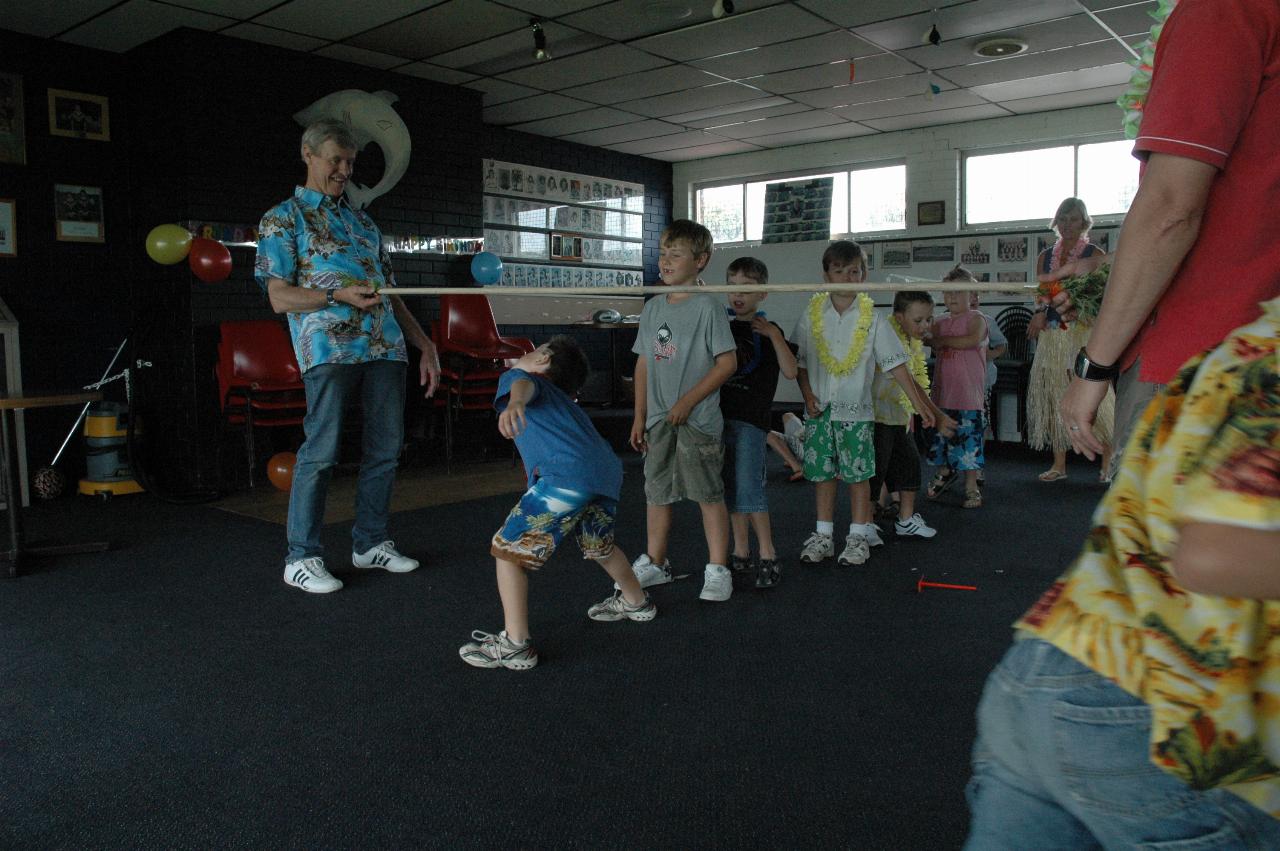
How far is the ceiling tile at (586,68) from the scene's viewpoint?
19.8 feet

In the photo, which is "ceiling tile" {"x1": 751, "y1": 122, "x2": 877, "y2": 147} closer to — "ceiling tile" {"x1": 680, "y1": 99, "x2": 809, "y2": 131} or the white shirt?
"ceiling tile" {"x1": 680, "y1": 99, "x2": 809, "y2": 131}

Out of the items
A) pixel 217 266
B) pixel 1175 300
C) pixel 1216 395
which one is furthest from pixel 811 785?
pixel 217 266

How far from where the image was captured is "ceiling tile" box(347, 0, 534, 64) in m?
5.14

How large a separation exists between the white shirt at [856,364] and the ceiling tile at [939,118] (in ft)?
16.0

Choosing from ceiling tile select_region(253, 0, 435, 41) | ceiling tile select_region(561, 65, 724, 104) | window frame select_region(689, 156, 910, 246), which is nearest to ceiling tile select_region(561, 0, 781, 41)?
ceiling tile select_region(561, 65, 724, 104)

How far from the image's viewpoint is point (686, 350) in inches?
118

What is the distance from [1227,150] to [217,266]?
482 cm

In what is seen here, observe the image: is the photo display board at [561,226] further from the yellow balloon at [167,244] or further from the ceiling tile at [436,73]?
the yellow balloon at [167,244]

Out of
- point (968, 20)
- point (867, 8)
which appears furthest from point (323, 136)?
point (968, 20)

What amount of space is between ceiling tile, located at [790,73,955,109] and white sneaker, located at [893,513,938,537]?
3.85 m

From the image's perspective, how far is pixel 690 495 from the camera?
3.00 metres

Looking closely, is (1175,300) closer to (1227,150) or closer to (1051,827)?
(1227,150)

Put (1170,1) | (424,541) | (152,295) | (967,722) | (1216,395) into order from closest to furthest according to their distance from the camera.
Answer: (1216,395) < (1170,1) < (967,722) < (424,541) < (152,295)

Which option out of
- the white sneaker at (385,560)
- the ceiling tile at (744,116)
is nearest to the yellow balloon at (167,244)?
the white sneaker at (385,560)
